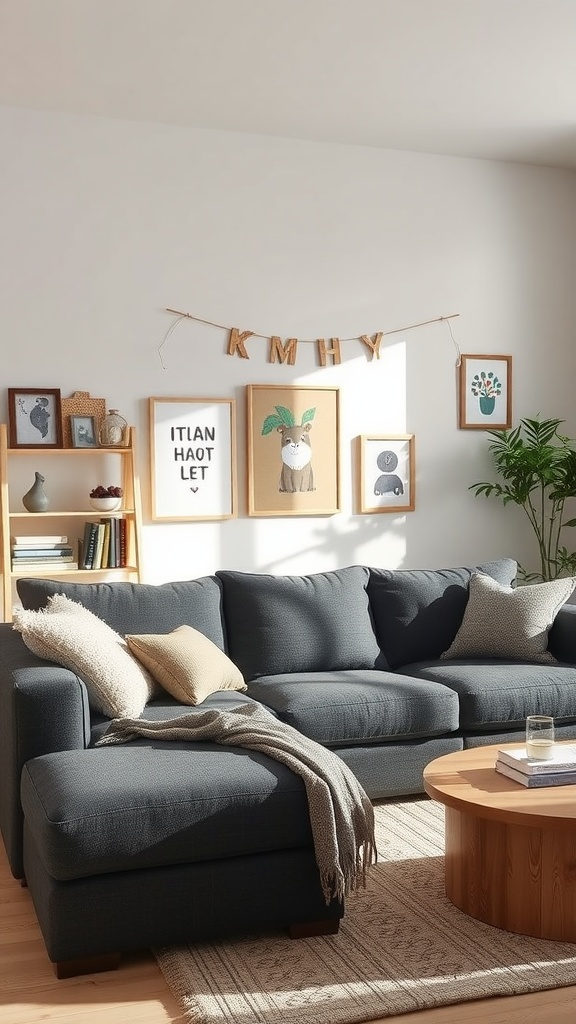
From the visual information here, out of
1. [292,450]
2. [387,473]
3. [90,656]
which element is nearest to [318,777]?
[90,656]

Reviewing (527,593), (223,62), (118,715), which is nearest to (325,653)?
(527,593)

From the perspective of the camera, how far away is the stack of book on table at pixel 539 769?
3.02 metres

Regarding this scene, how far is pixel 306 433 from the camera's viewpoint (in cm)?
568

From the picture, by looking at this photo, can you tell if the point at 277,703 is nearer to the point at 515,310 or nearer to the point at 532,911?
the point at 532,911

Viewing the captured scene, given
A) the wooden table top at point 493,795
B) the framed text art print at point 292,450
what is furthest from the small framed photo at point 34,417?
the wooden table top at point 493,795

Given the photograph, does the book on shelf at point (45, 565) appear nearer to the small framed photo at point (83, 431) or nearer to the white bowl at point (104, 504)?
the white bowl at point (104, 504)

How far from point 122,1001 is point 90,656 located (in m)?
1.16

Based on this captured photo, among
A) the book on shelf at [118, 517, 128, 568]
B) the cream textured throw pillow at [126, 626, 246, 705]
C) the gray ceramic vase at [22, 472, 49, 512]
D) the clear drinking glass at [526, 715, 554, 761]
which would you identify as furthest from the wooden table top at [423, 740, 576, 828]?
the gray ceramic vase at [22, 472, 49, 512]

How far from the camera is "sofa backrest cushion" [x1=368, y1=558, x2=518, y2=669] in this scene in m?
4.60

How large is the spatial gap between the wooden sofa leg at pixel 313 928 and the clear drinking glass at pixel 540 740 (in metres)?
0.76

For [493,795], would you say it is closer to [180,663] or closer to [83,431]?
[180,663]

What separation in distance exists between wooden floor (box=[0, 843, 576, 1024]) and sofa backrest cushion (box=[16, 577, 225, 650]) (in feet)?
4.87

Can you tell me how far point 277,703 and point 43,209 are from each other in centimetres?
278

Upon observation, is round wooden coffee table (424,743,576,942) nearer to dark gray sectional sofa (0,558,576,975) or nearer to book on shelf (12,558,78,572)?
dark gray sectional sofa (0,558,576,975)
